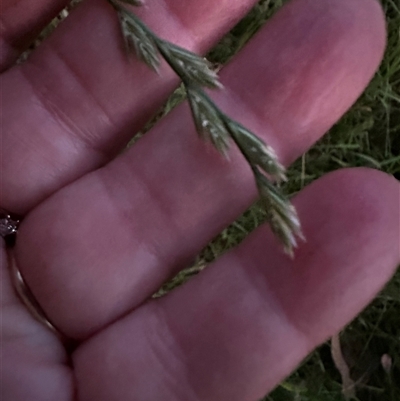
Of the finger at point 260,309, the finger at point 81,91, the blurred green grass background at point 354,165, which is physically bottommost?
the blurred green grass background at point 354,165

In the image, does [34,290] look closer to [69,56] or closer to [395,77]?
[69,56]

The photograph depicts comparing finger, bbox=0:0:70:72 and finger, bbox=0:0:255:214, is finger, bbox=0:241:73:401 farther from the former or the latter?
finger, bbox=0:0:70:72

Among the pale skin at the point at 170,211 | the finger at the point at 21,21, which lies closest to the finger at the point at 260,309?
the pale skin at the point at 170,211

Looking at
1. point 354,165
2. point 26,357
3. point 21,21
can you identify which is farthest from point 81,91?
point 354,165

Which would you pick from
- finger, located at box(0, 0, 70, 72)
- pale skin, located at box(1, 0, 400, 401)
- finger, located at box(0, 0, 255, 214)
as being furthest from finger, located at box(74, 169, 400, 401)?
finger, located at box(0, 0, 70, 72)

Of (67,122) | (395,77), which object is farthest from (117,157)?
(395,77)

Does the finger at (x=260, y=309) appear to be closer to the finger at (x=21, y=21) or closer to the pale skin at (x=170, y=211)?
the pale skin at (x=170, y=211)
